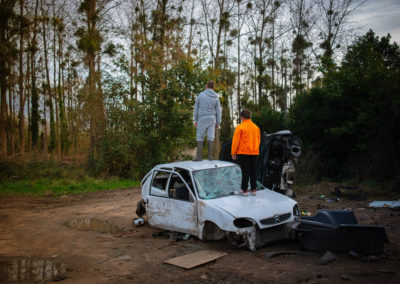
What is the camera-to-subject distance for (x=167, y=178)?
26.1 feet

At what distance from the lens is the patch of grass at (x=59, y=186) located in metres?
14.5

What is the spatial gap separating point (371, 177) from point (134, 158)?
12.1m

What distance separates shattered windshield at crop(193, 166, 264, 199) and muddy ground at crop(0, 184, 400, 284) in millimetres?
1008

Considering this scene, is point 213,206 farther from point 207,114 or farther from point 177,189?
point 207,114

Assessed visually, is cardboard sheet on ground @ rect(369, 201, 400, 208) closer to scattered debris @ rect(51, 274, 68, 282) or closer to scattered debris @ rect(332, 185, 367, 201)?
scattered debris @ rect(332, 185, 367, 201)

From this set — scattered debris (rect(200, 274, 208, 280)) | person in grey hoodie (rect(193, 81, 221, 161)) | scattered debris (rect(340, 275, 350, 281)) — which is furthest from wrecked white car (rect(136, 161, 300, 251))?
scattered debris (rect(340, 275, 350, 281))

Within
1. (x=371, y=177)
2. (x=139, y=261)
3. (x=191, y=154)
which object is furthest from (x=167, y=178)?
(x=191, y=154)

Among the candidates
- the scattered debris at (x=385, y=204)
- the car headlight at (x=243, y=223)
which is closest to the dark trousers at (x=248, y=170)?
the car headlight at (x=243, y=223)

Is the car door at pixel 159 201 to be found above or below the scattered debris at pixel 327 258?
above

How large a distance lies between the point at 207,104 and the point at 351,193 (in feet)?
20.5

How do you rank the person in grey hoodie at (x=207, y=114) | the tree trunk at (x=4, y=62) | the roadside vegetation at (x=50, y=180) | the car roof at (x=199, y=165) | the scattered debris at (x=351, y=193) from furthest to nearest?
1. the tree trunk at (x=4, y=62)
2. the roadside vegetation at (x=50, y=180)
3. the scattered debris at (x=351, y=193)
4. the person in grey hoodie at (x=207, y=114)
5. the car roof at (x=199, y=165)

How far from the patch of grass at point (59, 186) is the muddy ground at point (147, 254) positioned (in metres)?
3.92

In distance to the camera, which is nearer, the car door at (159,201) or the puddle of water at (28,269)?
the puddle of water at (28,269)

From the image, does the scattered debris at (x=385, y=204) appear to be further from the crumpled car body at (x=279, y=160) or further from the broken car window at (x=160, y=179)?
the broken car window at (x=160, y=179)
